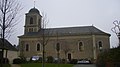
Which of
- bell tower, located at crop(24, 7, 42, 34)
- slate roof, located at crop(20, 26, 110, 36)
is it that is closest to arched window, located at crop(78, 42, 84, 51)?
slate roof, located at crop(20, 26, 110, 36)

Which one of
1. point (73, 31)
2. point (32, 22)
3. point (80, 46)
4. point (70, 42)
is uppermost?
point (32, 22)

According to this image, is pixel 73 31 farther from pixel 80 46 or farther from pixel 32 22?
pixel 32 22

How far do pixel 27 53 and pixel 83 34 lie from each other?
16.0 metres

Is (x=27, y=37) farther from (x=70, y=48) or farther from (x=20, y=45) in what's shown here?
(x=70, y=48)

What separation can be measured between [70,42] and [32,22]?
1358 centimetres

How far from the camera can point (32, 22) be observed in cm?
5447

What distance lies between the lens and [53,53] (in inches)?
1921

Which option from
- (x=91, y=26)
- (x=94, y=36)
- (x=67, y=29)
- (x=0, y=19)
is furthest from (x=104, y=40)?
(x=0, y=19)

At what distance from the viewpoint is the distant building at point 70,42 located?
1827 inches

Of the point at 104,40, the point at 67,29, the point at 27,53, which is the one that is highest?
the point at 67,29

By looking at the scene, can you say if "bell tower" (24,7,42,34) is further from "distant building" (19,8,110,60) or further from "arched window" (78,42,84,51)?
"arched window" (78,42,84,51)

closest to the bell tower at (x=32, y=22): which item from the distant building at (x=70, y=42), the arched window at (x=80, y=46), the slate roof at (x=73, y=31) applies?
the distant building at (x=70, y=42)

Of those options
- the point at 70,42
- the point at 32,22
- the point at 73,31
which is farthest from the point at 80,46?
the point at 32,22

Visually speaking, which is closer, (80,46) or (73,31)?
(80,46)
